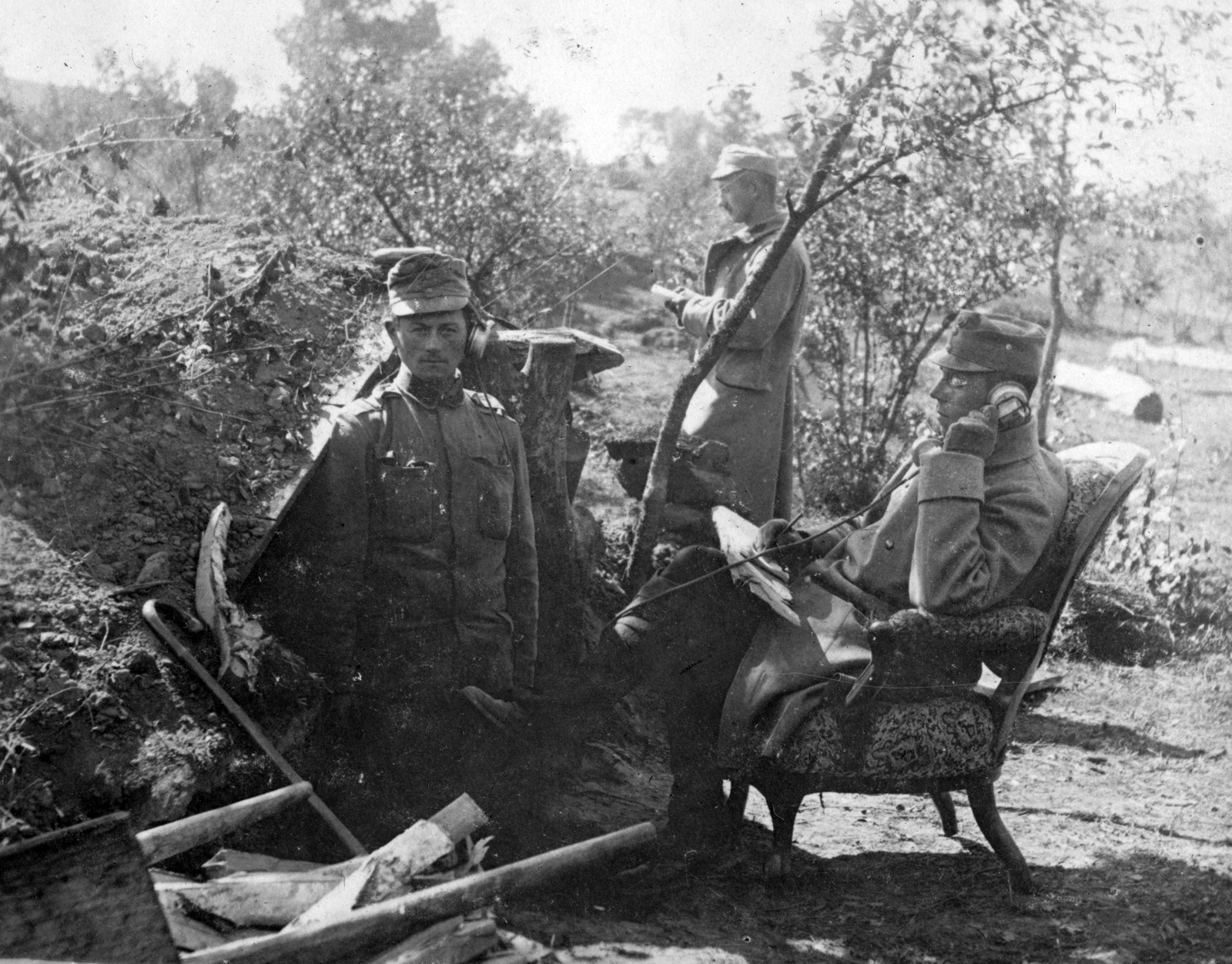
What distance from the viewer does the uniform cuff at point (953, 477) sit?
380cm

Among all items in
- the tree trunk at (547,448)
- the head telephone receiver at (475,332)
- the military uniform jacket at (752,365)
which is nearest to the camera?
the head telephone receiver at (475,332)

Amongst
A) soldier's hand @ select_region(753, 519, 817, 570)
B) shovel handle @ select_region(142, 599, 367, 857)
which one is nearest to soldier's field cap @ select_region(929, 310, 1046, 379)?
soldier's hand @ select_region(753, 519, 817, 570)

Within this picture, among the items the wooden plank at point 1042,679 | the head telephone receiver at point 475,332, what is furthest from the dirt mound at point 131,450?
the wooden plank at point 1042,679

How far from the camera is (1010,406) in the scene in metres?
3.89

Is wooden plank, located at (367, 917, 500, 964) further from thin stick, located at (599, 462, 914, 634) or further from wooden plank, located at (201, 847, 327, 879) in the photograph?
thin stick, located at (599, 462, 914, 634)

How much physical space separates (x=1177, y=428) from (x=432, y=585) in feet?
37.7

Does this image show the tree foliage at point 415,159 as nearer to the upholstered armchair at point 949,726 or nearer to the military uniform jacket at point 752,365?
the military uniform jacket at point 752,365

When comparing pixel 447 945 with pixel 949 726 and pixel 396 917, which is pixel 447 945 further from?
pixel 949 726

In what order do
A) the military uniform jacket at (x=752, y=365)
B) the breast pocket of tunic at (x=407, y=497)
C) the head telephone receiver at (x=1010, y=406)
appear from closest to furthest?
1. the head telephone receiver at (x=1010, y=406)
2. the breast pocket of tunic at (x=407, y=497)
3. the military uniform jacket at (x=752, y=365)

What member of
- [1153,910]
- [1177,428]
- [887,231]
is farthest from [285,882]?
[1177,428]

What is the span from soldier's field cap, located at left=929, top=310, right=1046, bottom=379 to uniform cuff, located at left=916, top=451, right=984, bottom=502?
36cm

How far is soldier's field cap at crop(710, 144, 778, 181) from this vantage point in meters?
6.00

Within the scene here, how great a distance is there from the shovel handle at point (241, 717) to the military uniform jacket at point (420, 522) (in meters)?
0.68

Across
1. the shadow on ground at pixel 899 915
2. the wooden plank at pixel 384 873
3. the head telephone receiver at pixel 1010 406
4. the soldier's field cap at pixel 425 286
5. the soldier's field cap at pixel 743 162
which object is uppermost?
the soldier's field cap at pixel 743 162
